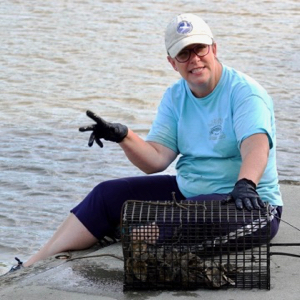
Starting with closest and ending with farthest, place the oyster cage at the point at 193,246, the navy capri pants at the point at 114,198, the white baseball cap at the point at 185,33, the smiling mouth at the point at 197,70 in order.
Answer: the oyster cage at the point at 193,246 → the white baseball cap at the point at 185,33 → the smiling mouth at the point at 197,70 → the navy capri pants at the point at 114,198

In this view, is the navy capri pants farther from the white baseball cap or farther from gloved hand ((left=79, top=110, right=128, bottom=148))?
the white baseball cap

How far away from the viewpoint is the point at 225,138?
13.2 feet

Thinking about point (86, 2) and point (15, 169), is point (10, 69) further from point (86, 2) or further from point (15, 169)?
point (86, 2)

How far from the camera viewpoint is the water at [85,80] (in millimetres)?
6543

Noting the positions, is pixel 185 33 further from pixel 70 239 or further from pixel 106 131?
pixel 70 239

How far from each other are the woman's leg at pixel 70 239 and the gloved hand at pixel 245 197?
870 mm

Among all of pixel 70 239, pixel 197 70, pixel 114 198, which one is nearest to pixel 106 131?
pixel 114 198

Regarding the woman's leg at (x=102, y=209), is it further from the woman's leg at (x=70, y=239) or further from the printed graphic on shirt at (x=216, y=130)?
the printed graphic on shirt at (x=216, y=130)

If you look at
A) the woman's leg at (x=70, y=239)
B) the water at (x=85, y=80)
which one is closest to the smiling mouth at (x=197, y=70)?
the woman's leg at (x=70, y=239)

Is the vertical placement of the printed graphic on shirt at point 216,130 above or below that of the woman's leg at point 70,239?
above

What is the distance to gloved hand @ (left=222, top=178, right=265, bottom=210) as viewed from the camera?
3.60 meters

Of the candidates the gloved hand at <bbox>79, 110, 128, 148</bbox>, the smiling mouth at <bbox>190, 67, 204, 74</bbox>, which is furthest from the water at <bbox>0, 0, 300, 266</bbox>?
the smiling mouth at <bbox>190, 67, 204, 74</bbox>

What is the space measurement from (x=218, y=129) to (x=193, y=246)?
655mm

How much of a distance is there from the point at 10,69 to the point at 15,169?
3.97 meters
